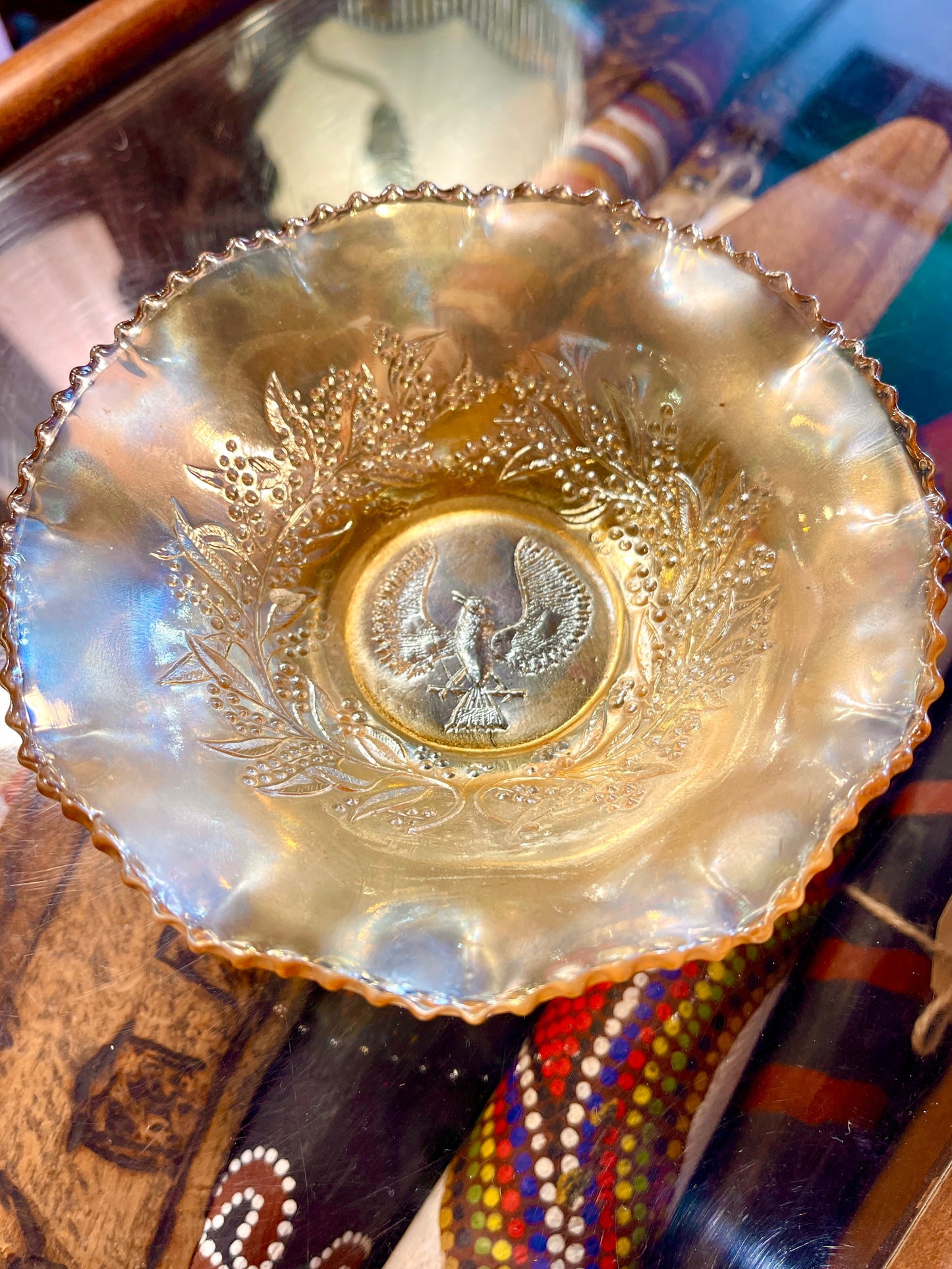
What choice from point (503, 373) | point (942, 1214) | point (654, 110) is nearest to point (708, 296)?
point (503, 373)

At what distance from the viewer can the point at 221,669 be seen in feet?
2.30

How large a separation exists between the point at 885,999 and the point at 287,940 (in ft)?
1.44

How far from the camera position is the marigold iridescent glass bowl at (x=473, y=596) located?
1.86 feet

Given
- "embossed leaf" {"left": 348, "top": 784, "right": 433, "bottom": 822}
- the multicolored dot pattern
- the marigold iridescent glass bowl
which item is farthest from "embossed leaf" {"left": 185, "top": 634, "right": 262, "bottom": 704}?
the multicolored dot pattern

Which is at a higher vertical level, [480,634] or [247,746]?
[480,634]

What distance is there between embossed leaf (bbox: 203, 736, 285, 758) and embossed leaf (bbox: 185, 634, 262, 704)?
4 centimetres

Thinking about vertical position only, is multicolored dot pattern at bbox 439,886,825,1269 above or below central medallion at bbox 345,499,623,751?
below

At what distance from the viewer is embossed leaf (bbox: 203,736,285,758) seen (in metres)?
0.66

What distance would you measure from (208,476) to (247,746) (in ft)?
0.73

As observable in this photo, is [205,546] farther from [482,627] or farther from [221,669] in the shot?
[482,627]

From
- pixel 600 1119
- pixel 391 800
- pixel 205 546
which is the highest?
pixel 205 546

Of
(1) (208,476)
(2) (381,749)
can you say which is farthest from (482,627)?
(1) (208,476)

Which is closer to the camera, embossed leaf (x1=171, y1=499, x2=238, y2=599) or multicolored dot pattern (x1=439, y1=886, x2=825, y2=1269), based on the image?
multicolored dot pattern (x1=439, y1=886, x2=825, y2=1269)

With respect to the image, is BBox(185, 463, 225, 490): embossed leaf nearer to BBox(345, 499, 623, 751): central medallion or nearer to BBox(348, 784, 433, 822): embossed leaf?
BBox(345, 499, 623, 751): central medallion
